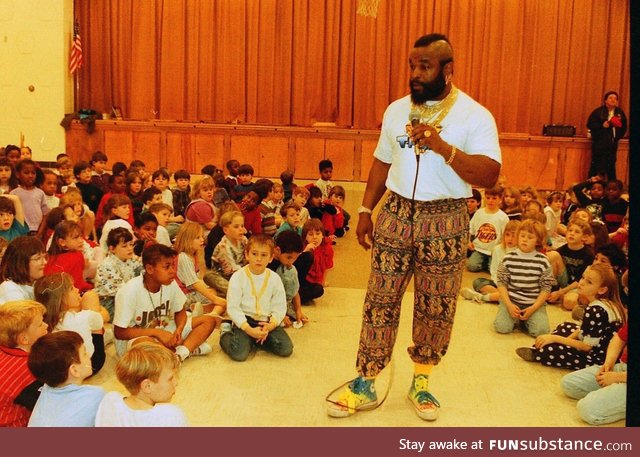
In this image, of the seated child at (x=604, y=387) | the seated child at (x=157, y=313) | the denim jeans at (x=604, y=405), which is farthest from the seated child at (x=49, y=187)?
the denim jeans at (x=604, y=405)

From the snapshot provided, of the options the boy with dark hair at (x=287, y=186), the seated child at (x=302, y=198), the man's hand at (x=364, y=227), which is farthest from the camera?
the boy with dark hair at (x=287, y=186)

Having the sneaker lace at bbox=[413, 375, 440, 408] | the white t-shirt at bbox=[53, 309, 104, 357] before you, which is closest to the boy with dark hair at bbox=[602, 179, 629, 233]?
the sneaker lace at bbox=[413, 375, 440, 408]

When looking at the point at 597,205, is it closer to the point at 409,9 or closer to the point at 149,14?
the point at 409,9

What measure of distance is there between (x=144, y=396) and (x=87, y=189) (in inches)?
212

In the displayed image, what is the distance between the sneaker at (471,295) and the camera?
6230 mm

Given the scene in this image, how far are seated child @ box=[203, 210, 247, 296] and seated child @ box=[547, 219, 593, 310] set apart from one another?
8.43 ft

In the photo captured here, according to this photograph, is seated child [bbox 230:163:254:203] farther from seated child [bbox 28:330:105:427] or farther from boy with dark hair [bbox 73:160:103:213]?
seated child [bbox 28:330:105:427]

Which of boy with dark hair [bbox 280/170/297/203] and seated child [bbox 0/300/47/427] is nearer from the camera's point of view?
seated child [bbox 0/300/47/427]

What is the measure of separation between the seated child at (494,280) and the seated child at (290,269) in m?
1.58

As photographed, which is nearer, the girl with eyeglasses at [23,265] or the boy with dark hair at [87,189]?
the girl with eyeglasses at [23,265]

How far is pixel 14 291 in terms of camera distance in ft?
14.0

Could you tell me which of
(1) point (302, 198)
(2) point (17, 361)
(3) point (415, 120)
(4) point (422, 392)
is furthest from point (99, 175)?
(3) point (415, 120)

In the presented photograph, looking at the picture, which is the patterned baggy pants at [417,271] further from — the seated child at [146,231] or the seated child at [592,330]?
the seated child at [146,231]

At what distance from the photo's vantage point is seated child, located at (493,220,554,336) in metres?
5.38
